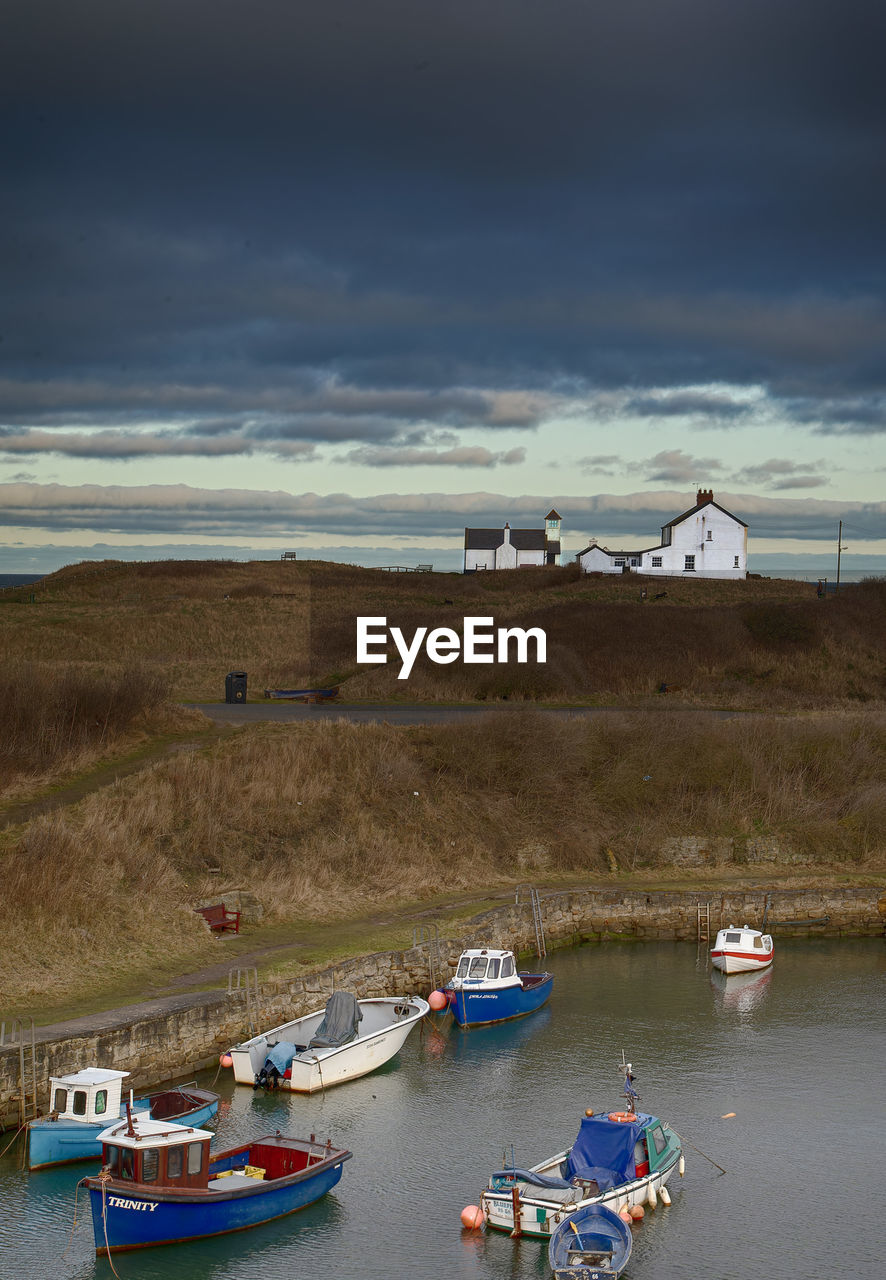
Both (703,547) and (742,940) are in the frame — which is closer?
(742,940)

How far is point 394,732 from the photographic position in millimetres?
50219

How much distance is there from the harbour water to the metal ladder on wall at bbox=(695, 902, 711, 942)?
347 centimetres

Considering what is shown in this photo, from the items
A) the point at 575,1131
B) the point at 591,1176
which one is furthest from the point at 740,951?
the point at 591,1176

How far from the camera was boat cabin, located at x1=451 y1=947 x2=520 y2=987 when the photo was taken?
33625mm

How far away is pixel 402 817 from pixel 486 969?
1205cm

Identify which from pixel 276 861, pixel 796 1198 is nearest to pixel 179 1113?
pixel 796 1198

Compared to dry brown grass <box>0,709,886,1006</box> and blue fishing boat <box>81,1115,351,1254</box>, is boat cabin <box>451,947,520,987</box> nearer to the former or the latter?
dry brown grass <box>0,709,886,1006</box>

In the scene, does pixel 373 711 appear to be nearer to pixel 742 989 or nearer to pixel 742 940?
pixel 742 940

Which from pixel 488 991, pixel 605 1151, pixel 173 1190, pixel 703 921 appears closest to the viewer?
pixel 173 1190

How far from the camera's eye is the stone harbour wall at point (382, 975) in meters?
24.6

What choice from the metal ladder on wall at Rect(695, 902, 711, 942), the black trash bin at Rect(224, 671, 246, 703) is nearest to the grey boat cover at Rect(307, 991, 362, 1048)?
the metal ladder on wall at Rect(695, 902, 711, 942)

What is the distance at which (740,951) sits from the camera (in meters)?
38.8

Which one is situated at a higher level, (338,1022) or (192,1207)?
(338,1022)

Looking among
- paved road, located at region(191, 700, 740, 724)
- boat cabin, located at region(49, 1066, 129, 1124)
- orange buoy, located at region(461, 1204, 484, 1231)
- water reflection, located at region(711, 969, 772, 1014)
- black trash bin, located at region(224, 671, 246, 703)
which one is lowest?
water reflection, located at region(711, 969, 772, 1014)
